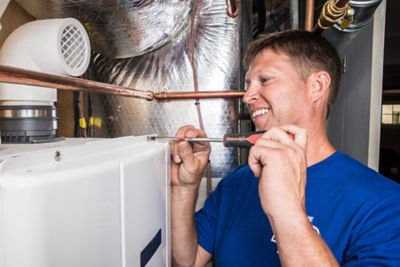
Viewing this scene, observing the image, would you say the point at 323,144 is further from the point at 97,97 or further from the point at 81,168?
the point at 97,97

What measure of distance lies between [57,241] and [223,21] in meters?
1.29

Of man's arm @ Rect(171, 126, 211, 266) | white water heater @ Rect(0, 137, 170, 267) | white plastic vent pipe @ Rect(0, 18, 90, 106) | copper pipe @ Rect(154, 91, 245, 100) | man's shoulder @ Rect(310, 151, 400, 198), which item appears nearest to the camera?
white water heater @ Rect(0, 137, 170, 267)

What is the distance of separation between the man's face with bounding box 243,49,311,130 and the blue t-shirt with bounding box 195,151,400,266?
18 centimetres

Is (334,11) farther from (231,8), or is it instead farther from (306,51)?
(231,8)

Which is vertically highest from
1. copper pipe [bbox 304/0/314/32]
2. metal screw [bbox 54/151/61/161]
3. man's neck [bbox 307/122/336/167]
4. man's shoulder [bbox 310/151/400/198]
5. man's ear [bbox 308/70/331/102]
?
copper pipe [bbox 304/0/314/32]

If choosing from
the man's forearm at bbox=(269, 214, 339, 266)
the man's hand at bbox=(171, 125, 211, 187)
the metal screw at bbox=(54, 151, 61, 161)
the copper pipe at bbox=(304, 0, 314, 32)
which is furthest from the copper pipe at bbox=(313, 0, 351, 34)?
the metal screw at bbox=(54, 151, 61, 161)

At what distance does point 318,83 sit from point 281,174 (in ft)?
1.67

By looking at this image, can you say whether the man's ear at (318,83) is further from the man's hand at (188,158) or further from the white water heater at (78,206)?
the white water heater at (78,206)

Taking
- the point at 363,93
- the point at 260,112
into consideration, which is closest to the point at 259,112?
the point at 260,112

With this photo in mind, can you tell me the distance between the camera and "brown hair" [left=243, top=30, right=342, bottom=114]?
0.84 m

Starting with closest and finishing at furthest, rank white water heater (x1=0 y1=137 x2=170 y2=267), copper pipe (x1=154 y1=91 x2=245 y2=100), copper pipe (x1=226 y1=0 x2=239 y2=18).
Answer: white water heater (x1=0 y1=137 x2=170 y2=267), copper pipe (x1=226 y1=0 x2=239 y2=18), copper pipe (x1=154 y1=91 x2=245 y2=100)

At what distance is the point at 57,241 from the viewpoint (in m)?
0.28

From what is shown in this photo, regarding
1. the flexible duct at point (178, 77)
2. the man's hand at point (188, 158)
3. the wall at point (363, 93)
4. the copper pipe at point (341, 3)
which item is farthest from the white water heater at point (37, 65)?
the wall at point (363, 93)

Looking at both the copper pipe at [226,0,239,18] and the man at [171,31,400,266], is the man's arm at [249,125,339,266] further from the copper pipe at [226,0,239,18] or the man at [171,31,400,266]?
the copper pipe at [226,0,239,18]
